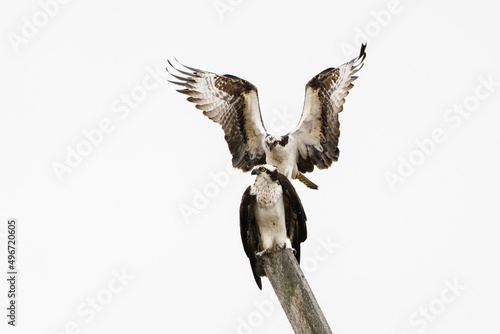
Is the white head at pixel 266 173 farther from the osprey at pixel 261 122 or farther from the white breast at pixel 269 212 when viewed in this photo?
the osprey at pixel 261 122

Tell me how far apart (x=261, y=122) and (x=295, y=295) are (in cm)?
424

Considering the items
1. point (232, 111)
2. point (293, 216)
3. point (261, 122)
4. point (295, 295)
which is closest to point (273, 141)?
point (261, 122)

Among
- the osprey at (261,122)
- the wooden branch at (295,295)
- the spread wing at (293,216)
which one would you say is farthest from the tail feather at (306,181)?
the wooden branch at (295,295)

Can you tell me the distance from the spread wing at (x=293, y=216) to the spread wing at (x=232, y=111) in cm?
298

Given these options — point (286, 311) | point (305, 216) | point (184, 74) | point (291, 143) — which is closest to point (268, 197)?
point (305, 216)

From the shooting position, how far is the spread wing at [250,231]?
21.9 feet

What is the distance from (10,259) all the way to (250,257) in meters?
4.27

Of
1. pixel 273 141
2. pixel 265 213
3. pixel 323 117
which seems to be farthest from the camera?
pixel 323 117

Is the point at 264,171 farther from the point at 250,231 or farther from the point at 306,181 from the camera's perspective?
the point at 306,181

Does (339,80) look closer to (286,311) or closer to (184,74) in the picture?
(184,74)

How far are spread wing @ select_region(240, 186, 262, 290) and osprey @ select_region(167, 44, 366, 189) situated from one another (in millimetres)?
2696

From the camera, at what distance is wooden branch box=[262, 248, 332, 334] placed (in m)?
5.88

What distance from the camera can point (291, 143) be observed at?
9.62 m

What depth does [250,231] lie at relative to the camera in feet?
22.3
